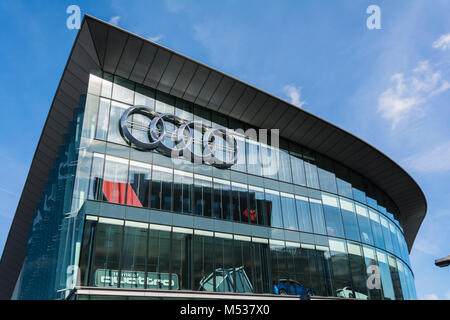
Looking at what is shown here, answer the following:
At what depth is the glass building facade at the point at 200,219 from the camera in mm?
20172

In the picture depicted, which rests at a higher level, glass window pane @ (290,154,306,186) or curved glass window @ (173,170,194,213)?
glass window pane @ (290,154,306,186)

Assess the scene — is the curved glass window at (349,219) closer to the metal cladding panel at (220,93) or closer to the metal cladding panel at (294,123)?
the metal cladding panel at (294,123)

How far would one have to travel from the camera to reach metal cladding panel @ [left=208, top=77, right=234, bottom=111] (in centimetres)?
2601

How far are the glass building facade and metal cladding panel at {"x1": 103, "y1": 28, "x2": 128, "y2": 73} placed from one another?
2.38ft

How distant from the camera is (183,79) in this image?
25.2 meters

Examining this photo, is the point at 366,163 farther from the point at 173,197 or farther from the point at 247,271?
the point at 173,197

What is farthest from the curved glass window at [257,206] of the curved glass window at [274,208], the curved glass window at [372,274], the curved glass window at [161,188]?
the curved glass window at [372,274]

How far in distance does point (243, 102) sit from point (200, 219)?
8978 mm

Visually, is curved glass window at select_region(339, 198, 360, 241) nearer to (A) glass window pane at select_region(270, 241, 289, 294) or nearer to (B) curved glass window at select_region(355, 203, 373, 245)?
(B) curved glass window at select_region(355, 203, 373, 245)

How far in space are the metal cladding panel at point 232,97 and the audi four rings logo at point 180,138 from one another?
5.39 feet

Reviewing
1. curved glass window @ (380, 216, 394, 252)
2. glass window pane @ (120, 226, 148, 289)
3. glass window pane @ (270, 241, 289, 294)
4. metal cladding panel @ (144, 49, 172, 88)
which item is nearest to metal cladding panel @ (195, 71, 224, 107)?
metal cladding panel @ (144, 49, 172, 88)

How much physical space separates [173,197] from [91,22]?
35.0ft

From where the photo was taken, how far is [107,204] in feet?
66.9

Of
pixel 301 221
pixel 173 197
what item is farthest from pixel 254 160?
pixel 173 197
